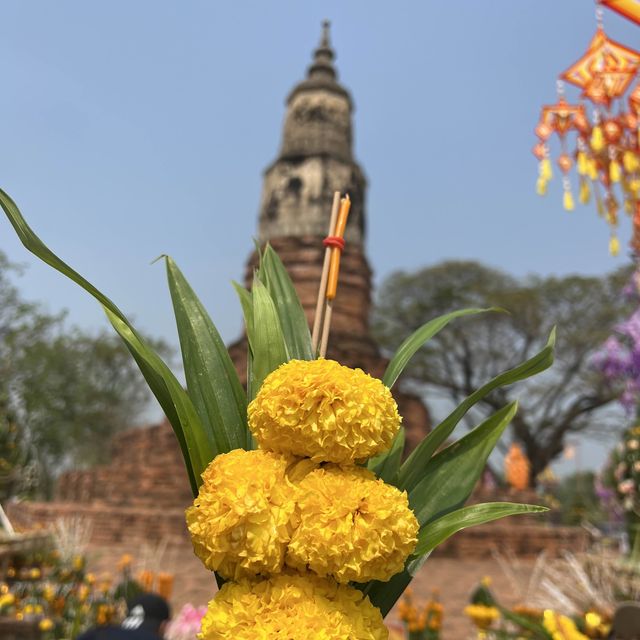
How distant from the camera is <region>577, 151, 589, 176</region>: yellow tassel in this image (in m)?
6.35

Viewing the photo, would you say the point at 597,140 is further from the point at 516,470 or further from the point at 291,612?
the point at 516,470

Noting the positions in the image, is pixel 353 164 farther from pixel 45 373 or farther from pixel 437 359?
pixel 45 373

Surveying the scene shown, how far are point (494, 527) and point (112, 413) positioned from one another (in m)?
16.6

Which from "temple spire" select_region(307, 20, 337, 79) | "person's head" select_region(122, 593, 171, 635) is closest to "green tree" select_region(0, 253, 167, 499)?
"temple spire" select_region(307, 20, 337, 79)

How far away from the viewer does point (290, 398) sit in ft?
3.75

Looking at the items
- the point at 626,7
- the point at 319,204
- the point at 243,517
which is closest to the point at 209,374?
the point at 243,517

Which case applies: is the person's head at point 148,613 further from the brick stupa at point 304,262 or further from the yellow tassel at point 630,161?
the brick stupa at point 304,262

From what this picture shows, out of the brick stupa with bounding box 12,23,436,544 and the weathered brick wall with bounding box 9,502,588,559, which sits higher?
the brick stupa with bounding box 12,23,436,544

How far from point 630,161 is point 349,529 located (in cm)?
655

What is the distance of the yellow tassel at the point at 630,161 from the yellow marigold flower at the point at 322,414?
631 cm

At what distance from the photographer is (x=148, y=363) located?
1277mm

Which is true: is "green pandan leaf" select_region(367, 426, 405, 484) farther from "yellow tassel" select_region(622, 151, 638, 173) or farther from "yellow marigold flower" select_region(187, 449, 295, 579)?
"yellow tassel" select_region(622, 151, 638, 173)

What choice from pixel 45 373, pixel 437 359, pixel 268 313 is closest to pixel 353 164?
pixel 437 359

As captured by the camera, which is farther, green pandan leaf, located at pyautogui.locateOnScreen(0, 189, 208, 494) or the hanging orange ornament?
the hanging orange ornament
